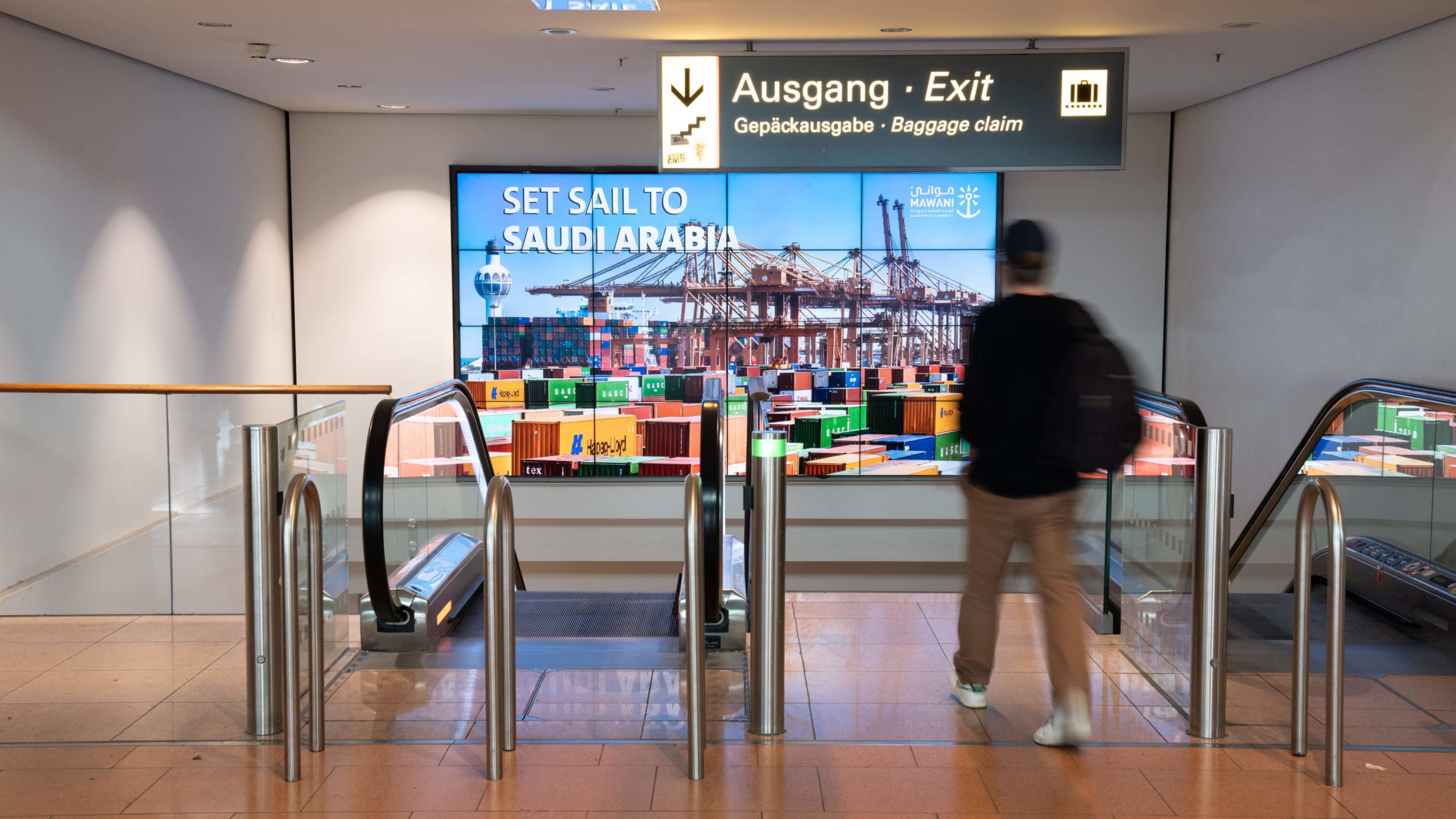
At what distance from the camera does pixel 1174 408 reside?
3.75 m

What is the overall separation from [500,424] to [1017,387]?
20.3 ft

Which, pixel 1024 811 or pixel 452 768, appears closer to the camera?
pixel 1024 811

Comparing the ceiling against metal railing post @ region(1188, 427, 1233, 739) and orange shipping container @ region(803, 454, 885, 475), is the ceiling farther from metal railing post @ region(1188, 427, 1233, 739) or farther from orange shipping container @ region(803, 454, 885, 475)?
orange shipping container @ region(803, 454, 885, 475)

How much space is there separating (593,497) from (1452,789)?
6.20 metres

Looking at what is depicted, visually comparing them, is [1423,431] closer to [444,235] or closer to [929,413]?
[929,413]

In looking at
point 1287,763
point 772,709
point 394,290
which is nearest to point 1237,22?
point 1287,763

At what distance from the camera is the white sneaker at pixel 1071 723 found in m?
3.05

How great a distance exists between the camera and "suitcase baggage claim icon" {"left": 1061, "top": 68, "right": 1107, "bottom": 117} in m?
4.97

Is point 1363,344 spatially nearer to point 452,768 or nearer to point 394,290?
point 452,768

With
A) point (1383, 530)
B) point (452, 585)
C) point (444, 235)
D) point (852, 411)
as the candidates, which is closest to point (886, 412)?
point (852, 411)

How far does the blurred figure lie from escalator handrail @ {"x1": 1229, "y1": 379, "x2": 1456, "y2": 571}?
43.0 inches

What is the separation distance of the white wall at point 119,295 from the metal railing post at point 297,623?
2009 millimetres

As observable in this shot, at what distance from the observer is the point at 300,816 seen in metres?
2.70

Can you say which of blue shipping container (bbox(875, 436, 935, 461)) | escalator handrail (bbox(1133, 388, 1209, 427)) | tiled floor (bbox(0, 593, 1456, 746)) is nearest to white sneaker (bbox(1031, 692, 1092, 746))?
tiled floor (bbox(0, 593, 1456, 746))
